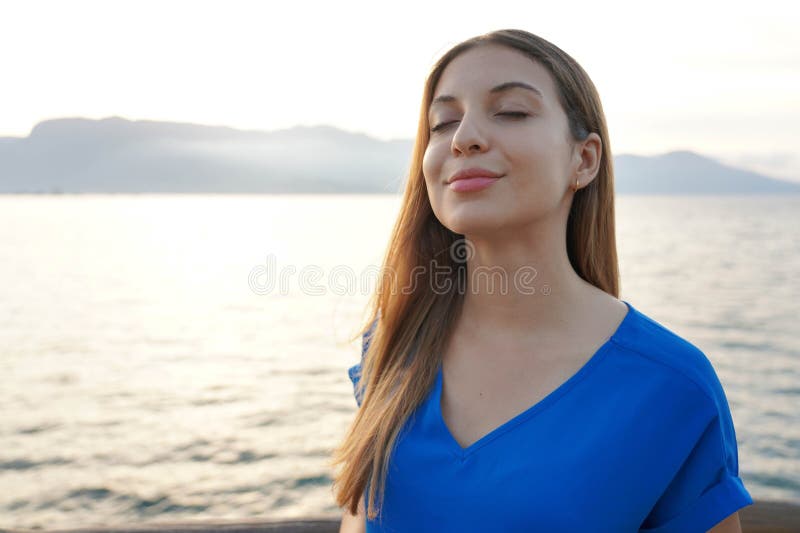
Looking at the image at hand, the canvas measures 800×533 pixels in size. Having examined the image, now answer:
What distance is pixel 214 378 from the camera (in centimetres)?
1455

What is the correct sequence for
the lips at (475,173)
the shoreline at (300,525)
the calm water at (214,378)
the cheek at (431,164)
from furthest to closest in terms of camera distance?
the calm water at (214,378), the shoreline at (300,525), the cheek at (431,164), the lips at (475,173)

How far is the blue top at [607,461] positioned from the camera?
1.76 metres

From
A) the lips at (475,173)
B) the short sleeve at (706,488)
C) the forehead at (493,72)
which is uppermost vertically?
the forehead at (493,72)

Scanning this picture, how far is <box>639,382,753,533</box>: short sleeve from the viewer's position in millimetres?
1751

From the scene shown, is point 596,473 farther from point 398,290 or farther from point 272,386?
point 272,386

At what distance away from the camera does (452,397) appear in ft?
6.90

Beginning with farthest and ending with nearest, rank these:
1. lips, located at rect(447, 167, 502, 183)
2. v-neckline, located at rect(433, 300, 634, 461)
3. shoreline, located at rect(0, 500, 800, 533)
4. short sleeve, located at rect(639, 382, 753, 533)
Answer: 1. shoreline, located at rect(0, 500, 800, 533)
2. lips, located at rect(447, 167, 502, 183)
3. v-neckline, located at rect(433, 300, 634, 461)
4. short sleeve, located at rect(639, 382, 753, 533)

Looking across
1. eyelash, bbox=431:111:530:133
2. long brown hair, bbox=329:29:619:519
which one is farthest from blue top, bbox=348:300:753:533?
eyelash, bbox=431:111:530:133

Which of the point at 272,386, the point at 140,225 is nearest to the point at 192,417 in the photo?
the point at 272,386

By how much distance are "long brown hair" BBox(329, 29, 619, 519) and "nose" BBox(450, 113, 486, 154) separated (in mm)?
295

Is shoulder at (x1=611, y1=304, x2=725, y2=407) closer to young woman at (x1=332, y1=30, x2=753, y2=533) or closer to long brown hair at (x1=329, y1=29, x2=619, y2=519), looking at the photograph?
young woman at (x1=332, y1=30, x2=753, y2=533)

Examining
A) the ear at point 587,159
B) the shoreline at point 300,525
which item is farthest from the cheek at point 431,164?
the shoreline at point 300,525

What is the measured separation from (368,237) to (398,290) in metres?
53.3

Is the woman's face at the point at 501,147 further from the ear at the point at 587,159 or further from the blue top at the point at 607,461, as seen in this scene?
the blue top at the point at 607,461
